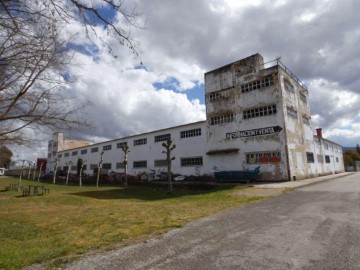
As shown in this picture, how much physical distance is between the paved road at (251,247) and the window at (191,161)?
19.4 meters

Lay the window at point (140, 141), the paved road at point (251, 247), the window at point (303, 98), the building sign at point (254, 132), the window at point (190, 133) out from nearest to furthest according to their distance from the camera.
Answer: the paved road at point (251, 247)
the building sign at point (254, 132)
the window at point (190, 133)
the window at point (303, 98)
the window at point (140, 141)

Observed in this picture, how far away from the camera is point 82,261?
444 centimetres

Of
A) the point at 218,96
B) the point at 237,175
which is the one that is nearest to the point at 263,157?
the point at 237,175

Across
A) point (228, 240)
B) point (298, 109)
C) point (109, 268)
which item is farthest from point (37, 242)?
point (298, 109)

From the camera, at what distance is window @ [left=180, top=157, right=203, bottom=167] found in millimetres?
26750

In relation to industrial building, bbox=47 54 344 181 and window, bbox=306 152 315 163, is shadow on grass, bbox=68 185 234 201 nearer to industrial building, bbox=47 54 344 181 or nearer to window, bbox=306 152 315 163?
industrial building, bbox=47 54 344 181

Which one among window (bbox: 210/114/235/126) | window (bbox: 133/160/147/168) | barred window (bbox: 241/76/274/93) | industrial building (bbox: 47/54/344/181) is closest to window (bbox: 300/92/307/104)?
industrial building (bbox: 47/54/344/181)

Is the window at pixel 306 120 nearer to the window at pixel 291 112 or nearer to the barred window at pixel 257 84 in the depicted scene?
the window at pixel 291 112

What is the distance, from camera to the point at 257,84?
2395 centimetres

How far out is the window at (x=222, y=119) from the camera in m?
25.2

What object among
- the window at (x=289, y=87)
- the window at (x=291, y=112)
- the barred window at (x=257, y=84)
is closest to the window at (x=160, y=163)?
the barred window at (x=257, y=84)

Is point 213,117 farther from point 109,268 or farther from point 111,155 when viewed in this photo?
point 109,268

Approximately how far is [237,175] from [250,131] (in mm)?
4193

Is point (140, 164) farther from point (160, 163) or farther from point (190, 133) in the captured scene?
point (190, 133)
